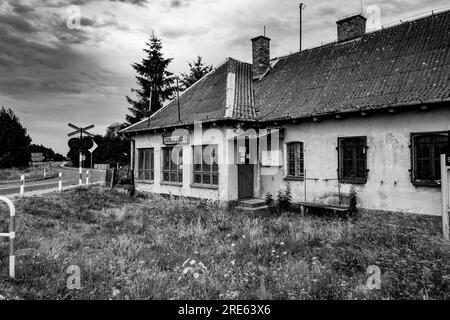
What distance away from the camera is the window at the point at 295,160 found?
42.0 ft

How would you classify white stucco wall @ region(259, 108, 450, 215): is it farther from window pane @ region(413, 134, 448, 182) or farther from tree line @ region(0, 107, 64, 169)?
tree line @ region(0, 107, 64, 169)

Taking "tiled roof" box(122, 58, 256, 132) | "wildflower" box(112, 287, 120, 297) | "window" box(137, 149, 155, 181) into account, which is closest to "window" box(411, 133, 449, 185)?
"tiled roof" box(122, 58, 256, 132)

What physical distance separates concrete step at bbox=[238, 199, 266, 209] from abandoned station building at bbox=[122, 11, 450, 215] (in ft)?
1.37

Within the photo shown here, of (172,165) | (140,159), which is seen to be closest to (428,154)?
(172,165)

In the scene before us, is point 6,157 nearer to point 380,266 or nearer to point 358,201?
point 358,201

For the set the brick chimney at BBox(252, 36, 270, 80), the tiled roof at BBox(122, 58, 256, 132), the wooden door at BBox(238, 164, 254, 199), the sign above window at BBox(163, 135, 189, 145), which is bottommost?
the wooden door at BBox(238, 164, 254, 199)

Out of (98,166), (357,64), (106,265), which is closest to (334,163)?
(357,64)

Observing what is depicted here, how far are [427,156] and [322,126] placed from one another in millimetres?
3585

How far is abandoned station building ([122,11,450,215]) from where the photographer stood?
996 centimetres

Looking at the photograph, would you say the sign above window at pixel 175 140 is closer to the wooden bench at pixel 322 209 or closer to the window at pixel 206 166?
the window at pixel 206 166

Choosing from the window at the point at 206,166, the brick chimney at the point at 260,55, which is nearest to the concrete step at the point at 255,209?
the window at the point at 206,166

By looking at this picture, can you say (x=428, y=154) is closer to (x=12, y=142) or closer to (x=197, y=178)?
(x=197, y=178)

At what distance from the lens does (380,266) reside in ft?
19.1

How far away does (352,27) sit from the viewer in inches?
591
